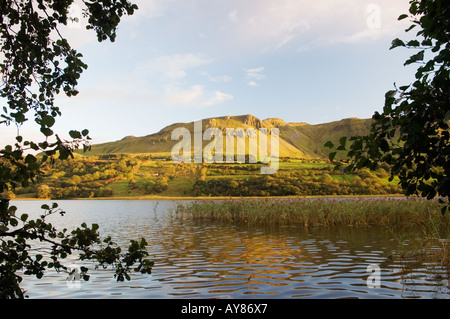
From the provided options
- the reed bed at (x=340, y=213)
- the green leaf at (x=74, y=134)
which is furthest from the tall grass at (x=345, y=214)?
the green leaf at (x=74, y=134)

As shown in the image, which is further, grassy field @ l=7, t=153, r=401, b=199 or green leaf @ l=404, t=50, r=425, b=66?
grassy field @ l=7, t=153, r=401, b=199

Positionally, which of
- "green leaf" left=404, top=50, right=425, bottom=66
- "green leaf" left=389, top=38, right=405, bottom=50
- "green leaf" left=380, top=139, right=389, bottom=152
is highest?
"green leaf" left=389, top=38, right=405, bottom=50

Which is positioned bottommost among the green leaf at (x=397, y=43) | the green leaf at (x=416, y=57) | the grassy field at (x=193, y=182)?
the grassy field at (x=193, y=182)

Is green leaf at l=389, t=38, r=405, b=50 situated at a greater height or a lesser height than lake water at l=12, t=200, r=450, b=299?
greater

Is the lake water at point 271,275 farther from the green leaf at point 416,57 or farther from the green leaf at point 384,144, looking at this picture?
the green leaf at point 416,57

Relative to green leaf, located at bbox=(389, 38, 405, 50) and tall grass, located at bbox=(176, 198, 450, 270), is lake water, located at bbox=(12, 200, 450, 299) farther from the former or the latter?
green leaf, located at bbox=(389, 38, 405, 50)

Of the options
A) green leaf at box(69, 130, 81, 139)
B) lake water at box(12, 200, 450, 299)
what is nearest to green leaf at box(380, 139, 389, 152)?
green leaf at box(69, 130, 81, 139)

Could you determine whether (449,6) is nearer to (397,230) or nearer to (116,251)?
(116,251)

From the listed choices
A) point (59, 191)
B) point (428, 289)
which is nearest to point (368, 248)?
point (428, 289)

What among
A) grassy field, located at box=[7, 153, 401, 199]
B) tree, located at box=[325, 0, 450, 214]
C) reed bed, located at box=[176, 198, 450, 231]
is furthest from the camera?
grassy field, located at box=[7, 153, 401, 199]

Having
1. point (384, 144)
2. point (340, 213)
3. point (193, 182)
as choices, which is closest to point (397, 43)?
point (384, 144)

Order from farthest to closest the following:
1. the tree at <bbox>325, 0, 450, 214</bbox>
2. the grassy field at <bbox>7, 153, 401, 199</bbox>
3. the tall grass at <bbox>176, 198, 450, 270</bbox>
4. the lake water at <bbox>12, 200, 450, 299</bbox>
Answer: the grassy field at <bbox>7, 153, 401, 199</bbox> → the tall grass at <bbox>176, 198, 450, 270</bbox> → the lake water at <bbox>12, 200, 450, 299</bbox> → the tree at <bbox>325, 0, 450, 214</bbox>

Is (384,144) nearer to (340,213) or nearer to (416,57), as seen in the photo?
(416,57)

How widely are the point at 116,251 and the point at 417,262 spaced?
Answer: 11.9 m
